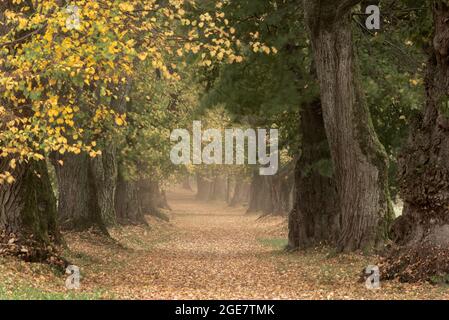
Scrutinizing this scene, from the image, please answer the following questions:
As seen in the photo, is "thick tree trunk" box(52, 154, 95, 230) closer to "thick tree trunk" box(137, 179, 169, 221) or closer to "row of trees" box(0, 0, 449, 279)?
"row of trees" box(0, 0, 449, 279)

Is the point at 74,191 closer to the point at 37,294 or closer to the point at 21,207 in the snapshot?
the point at 21,207

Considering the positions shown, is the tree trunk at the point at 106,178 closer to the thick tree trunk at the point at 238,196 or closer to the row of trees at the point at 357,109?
the row of trees at the point at 357,109

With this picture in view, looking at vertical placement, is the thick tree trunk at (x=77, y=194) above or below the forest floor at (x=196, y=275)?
above

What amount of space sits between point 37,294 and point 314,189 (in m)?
12.1

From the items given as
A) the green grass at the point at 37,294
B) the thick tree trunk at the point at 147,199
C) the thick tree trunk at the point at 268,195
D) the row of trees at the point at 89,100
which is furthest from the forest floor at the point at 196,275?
the thick tree trunk at the point at 268,195

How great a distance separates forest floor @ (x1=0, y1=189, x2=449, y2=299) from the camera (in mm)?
13086

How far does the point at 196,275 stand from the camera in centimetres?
1823

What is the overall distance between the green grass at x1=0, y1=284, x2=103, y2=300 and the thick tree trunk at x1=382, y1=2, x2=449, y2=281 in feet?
17.5

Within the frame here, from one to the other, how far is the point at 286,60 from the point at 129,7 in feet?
26.0

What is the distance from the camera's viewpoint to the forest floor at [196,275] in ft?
42.9

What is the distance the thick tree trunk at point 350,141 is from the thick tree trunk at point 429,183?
3792 mm

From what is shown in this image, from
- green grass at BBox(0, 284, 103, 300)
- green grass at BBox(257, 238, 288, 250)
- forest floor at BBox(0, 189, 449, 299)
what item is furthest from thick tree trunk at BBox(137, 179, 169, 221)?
green grass at BBox(0, 284, 103, 300)
